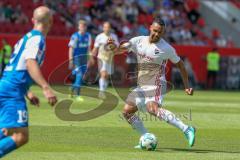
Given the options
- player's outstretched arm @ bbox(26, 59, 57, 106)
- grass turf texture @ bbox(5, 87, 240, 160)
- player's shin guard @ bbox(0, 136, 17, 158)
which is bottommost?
grass turf texture @ bbox(5, 87, 240, 160)

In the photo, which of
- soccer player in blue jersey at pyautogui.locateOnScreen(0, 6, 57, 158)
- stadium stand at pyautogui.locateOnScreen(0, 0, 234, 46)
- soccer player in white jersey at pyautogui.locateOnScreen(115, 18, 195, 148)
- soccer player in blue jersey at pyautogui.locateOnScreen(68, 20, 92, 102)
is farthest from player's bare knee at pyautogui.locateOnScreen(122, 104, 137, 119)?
stadium stand at pyautogui.locateOnScreen(0, 0, 234, 46)

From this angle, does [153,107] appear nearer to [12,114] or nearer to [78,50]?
[12,114]

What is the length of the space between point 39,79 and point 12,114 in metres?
0.59

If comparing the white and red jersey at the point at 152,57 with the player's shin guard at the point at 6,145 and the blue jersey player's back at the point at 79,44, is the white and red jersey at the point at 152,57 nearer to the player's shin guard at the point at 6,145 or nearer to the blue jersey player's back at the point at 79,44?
the player's shin guard at the point at 6,145

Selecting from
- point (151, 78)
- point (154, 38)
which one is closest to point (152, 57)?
point (154, 38)

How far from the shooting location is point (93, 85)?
3183 centimetres

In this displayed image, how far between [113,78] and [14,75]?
1015 inches

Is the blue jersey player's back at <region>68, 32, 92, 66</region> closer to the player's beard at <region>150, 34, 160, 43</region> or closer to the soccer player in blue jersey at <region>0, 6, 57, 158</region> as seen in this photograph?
the player's beard at <region>150, 34, 160, 43</region>

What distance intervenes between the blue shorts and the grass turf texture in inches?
86.5

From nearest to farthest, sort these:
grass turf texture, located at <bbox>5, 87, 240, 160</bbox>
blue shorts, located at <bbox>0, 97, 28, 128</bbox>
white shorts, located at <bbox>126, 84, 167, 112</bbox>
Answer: blue shorts, located at <bbox>0, 97, 28, 128</bbox>, grass turf texture, located at <bbox>5, 87, 240, 160</bbox>, white shorts, located at <bbox>126, 84, 167, 112</bbox>

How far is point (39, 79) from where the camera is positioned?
8445 millimetres

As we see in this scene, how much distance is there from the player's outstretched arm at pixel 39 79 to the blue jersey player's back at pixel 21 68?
0.56 ft

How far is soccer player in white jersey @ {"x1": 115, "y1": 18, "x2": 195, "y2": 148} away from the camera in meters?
12.4

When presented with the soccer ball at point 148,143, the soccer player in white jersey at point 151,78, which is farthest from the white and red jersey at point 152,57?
the soccer ball at point 148,143
